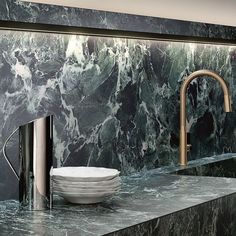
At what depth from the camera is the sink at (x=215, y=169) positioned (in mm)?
2909

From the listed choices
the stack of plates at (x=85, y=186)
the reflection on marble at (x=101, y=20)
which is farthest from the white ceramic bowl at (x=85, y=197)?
the reflection on marble at (x=101, y=20)

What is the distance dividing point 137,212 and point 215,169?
1331mm

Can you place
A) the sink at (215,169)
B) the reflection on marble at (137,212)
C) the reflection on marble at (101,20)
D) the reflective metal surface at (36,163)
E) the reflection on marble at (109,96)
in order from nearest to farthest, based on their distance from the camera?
the reflection on marble at (137,212) < the reflective metal surface at (36,163) < the reflection on marble at (101,20) < the reflection on marble at (109,96) < the sink at (215,169)

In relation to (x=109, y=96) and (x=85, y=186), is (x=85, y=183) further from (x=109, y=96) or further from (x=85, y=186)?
(x=109, y=96)

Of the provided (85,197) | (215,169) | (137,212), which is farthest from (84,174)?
(215,169)

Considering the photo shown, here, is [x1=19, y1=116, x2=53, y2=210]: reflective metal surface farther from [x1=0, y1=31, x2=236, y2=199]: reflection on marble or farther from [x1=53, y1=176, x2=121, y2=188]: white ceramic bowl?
[x1=0, y1=31, x2=236, y2=199]: reflection on marble

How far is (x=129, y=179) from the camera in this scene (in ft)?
8.46

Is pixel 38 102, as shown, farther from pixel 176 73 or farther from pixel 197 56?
pixel 197 56

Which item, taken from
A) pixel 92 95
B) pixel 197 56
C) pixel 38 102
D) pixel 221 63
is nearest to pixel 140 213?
A: pixel 38 102

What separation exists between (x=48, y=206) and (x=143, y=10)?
92cm

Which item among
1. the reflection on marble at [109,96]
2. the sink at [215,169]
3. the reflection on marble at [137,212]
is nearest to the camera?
the reflection on marble at [137,212]

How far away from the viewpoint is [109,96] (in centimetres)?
262

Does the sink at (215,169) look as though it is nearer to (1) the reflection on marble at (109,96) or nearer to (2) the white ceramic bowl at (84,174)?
(1) the reflection on marble at (109,96)

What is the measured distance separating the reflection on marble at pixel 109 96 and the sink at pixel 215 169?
137 millimetres
